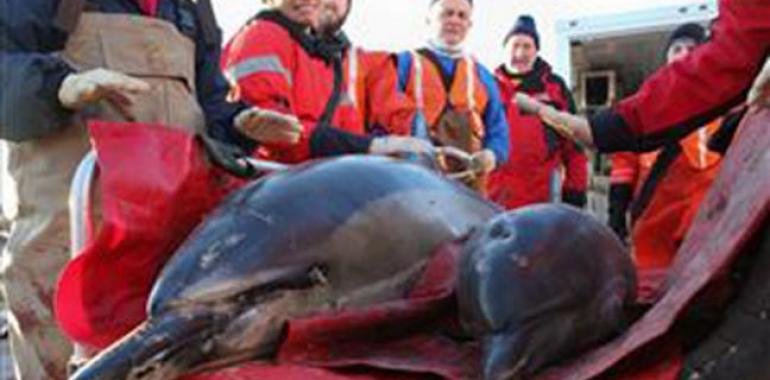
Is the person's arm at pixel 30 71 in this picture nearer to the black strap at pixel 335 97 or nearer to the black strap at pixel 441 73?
the black strap at pixel 335 97

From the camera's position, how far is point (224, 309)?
159cm

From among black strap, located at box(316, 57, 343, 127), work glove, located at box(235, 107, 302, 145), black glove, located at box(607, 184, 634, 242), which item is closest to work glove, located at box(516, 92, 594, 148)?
work glove, located at box(235, 107, 302, 145)

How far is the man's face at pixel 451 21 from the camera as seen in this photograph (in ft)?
16.1

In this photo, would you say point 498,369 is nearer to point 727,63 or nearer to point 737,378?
point 737,378

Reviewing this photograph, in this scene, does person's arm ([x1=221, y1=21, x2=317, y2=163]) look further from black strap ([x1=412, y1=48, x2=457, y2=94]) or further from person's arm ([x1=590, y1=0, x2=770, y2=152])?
black strap ([x1=412, y1=48, x2=457, y2=94])

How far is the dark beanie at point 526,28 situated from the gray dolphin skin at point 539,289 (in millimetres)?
5048

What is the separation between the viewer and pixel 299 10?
3.48m

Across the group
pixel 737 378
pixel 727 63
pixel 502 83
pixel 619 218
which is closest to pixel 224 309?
pixel 737 378

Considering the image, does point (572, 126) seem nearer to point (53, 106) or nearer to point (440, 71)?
point (53, 106)

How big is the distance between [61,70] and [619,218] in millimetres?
3413

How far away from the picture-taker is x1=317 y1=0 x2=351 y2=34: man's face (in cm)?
354

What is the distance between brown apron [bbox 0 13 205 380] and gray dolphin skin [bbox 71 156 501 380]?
0.74 meters

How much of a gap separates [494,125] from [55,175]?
8.45 feet

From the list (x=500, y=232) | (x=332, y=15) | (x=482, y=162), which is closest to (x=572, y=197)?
(x=482, y=162)
